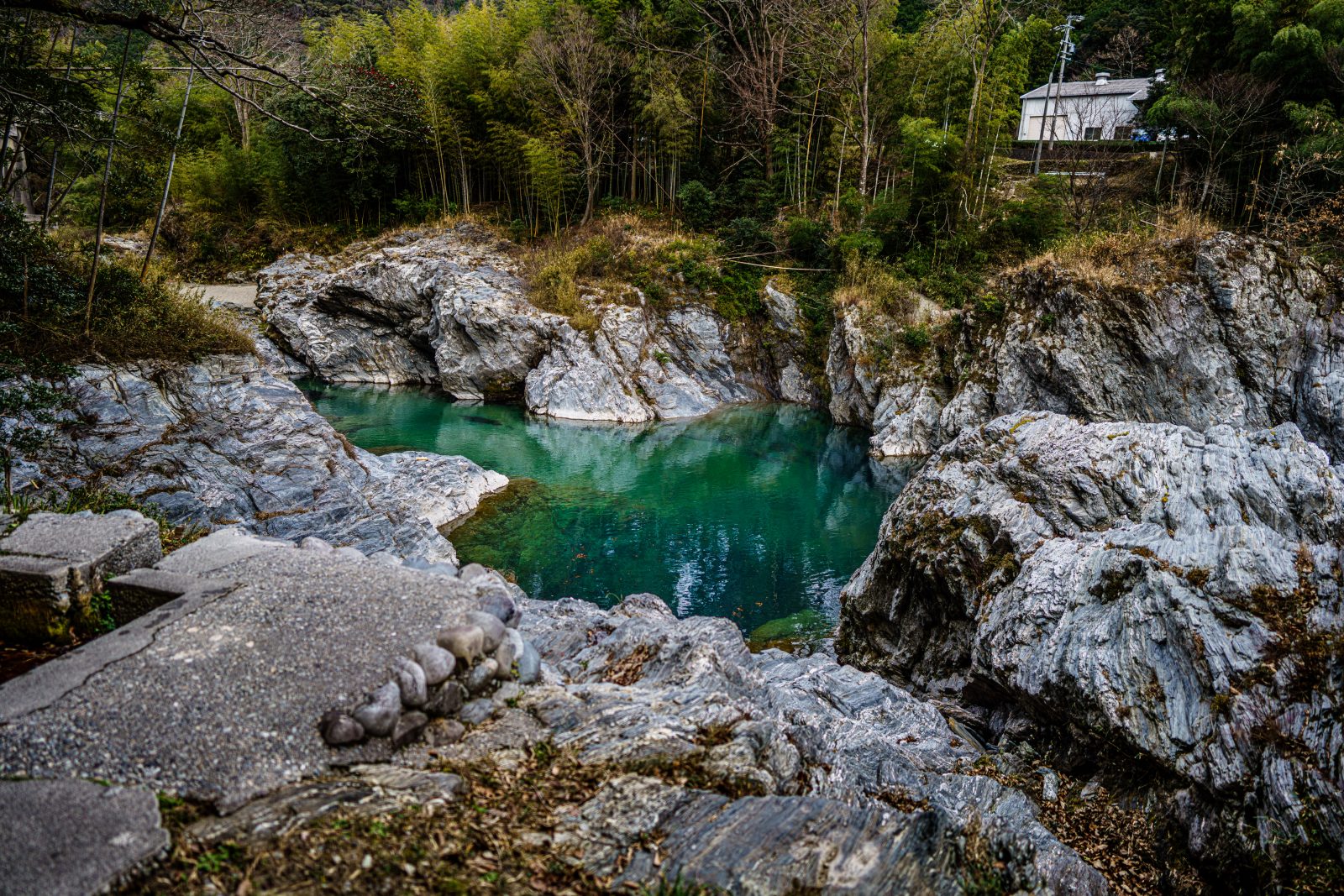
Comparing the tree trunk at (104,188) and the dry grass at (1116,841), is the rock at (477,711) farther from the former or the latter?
the tree trunk at (104,188)

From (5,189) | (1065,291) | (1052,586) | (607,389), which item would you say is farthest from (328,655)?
(607,389)

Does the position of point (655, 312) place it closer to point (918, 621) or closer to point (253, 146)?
point (918, 621)

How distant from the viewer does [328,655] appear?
419 centimetres

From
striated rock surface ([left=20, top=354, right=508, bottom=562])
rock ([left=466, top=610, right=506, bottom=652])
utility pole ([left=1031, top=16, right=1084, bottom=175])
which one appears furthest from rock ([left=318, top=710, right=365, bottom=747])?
utility pole ([left=1031, top=16, right=1084, bottom=175])

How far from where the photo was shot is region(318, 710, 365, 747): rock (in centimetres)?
368

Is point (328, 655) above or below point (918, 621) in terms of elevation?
above

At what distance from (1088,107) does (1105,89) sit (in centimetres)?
236

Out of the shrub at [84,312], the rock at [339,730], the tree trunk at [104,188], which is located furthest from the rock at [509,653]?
the tree trunk at [104,188]

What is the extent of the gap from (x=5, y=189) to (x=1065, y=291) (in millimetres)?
21433

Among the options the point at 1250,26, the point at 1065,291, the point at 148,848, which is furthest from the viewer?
the point at 1250,26

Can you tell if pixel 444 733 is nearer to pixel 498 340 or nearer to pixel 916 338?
pixel 916 338

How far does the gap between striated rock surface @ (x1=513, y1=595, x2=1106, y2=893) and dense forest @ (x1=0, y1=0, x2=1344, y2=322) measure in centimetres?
1665

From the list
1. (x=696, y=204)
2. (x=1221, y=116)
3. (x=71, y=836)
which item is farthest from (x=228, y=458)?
(x=1221, y=116)

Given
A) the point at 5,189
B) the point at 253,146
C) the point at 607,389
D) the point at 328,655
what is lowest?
the point at 607,389
